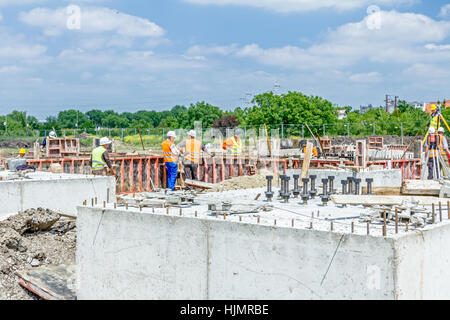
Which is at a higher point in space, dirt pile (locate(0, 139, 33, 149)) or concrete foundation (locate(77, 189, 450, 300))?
dirt pile (locate(0, 139, 33, 149))

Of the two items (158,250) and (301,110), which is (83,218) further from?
(301,110)

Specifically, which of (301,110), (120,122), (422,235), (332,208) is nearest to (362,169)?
(332,208)

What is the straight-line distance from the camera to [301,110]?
54156mm

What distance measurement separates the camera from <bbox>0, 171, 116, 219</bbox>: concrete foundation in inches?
382

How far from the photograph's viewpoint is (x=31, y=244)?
8953 millimetres

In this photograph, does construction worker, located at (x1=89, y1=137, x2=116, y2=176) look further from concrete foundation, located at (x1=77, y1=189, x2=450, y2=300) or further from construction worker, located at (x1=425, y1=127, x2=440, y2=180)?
construction worker, located at (x1=425, y1=127, x2=440, y2=180)

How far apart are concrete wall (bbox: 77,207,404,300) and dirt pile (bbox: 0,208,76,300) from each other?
1.59 meters

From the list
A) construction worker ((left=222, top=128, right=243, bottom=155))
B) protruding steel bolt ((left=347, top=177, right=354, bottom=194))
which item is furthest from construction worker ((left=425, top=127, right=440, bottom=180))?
protruding steel bolt ((left=347, top=177, right=354, bottom=194))

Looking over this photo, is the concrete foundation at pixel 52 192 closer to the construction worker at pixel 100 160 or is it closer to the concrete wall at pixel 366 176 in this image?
the construction worker at pixel 100 160

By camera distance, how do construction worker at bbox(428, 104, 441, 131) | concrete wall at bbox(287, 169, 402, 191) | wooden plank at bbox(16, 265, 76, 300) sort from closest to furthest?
wooden plank at bbox(16, 265, 76, 300), concrete wall at bbox(287, 169, 402, 191), construction worker at bbox(428, 104, 441, 131)

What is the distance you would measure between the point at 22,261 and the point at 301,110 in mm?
47568

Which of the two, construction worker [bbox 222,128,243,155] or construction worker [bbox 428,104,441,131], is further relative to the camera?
construction worker [bbox 222,128,243,155]
